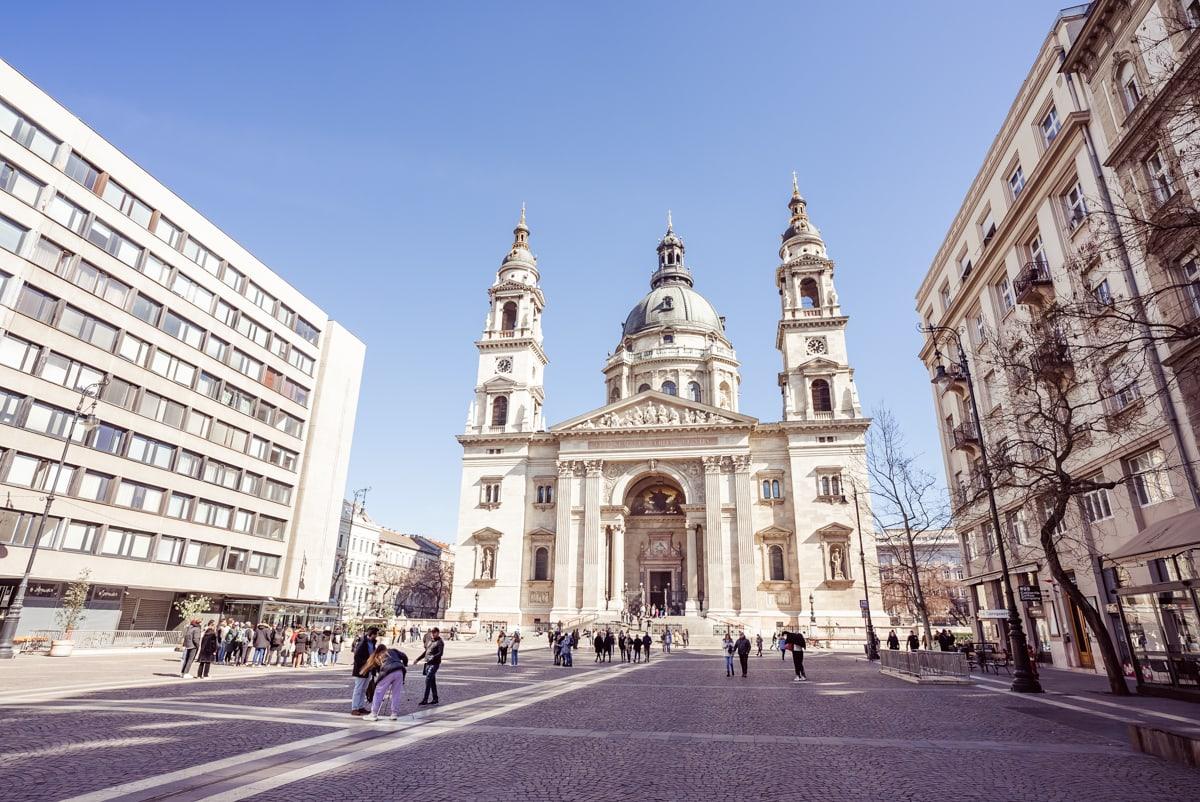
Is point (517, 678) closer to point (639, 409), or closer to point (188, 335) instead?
point (188, 335)

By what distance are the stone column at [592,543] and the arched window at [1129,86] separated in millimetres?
41478

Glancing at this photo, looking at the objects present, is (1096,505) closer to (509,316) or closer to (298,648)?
(298,648)

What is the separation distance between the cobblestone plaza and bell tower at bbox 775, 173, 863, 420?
133ft

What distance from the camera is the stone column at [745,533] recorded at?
48469 mm

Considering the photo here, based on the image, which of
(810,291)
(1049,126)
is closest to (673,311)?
(810,291)

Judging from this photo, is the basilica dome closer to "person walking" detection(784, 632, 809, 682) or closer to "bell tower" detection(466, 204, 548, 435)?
"bell tower" detection(466, 204, 548, 435)

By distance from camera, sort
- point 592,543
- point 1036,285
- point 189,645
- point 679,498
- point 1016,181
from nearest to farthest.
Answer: point 189,645
point 1036,285
point 1016,181
point 592,543
point 679,498

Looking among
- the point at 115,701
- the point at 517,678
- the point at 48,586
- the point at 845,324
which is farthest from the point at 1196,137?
Answer: the point at 48,586

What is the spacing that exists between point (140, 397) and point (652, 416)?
3591 centimetres

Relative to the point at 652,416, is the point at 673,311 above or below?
above

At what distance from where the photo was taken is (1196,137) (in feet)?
50.5

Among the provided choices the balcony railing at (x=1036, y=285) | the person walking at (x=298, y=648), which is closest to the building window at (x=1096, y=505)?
the balcony railing at (x=1036, y=285)

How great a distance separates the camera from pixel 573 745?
8.95 meters

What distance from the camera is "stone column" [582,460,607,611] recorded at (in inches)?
1984
